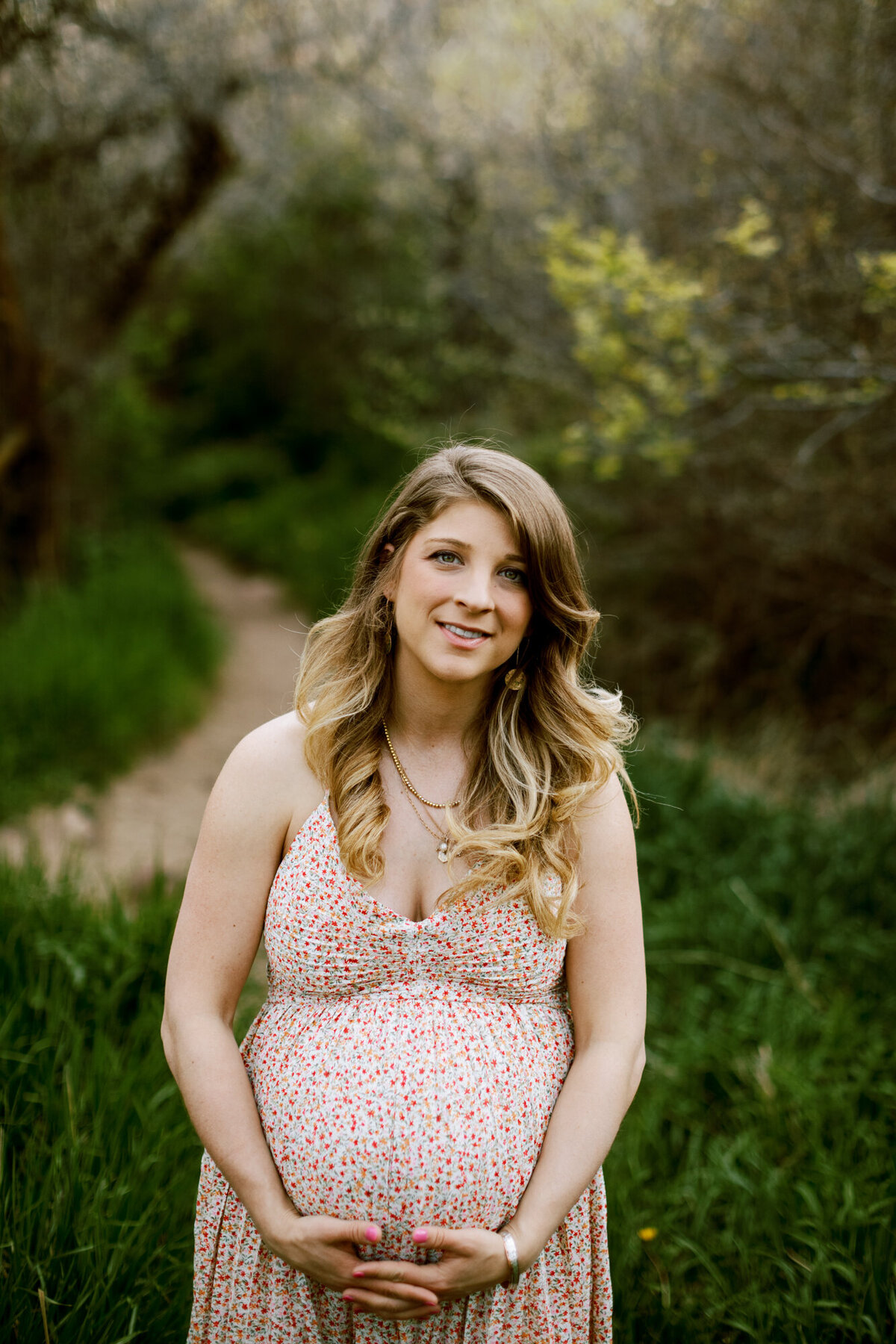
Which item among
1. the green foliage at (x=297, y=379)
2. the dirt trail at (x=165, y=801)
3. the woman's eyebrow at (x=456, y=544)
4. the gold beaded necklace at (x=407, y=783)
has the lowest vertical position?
the gold beaded necklace at (x=407, y=783)

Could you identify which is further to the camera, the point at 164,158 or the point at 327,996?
the point at 164,158

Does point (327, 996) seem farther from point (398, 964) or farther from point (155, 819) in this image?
point (155, 819)

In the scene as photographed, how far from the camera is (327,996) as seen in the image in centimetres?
163

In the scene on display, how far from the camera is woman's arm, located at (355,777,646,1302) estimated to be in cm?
→ 147

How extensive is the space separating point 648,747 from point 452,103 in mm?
4918

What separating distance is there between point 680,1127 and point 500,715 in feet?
5.92

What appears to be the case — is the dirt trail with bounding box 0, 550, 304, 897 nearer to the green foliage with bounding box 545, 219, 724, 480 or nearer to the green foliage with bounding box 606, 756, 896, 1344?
the green foliage with bounding box 606, 756, 896, 1344

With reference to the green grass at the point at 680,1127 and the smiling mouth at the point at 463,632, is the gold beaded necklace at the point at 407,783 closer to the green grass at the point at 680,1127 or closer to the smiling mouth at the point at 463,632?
the smiling mouth at the point at 463,632

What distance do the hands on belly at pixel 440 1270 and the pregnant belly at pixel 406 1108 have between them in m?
0.04

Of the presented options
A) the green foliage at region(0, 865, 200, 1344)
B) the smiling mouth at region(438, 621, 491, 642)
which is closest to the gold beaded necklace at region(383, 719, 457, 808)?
the smiling mouth at region(438, 621, 491, 642)

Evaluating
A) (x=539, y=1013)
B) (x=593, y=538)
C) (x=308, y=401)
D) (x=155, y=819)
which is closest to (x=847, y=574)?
(x=593, y=538)

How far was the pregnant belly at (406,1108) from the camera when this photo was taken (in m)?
1.49


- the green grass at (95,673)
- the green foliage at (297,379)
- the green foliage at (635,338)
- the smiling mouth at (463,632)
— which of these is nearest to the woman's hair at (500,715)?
the smiling mouth at (463,632)

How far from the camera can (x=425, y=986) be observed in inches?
63.4
